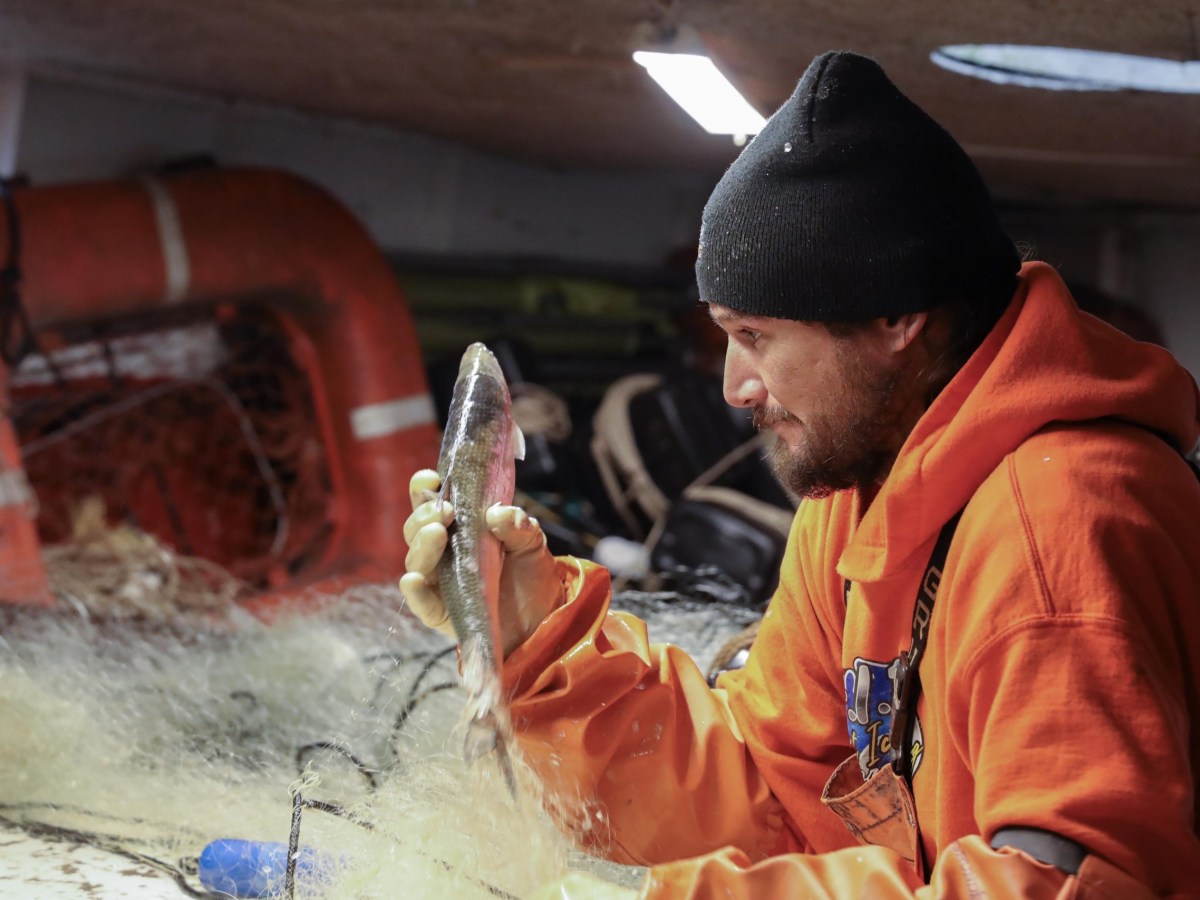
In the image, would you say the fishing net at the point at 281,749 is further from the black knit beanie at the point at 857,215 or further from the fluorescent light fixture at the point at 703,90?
the fluorescent light fixture at the point at 703,90

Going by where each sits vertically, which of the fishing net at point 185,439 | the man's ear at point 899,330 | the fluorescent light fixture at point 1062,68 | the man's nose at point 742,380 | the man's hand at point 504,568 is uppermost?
the fluorescent light fixture at point 1062,68

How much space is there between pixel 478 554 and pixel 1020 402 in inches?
35.0

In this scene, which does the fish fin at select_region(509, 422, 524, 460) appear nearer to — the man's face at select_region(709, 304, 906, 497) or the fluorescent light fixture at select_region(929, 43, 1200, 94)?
the man's face at select_region(709, 304, 906, 497)

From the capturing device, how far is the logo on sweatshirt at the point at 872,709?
2016 millimetres

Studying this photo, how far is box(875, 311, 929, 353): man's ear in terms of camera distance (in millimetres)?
1871

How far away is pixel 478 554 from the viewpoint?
2064 millimetres

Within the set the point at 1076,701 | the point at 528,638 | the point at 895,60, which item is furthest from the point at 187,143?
the point at 1076,701

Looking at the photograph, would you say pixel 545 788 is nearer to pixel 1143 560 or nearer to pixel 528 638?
pixel 528 638

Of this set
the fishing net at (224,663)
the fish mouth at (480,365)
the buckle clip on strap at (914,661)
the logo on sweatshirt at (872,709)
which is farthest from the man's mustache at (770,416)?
the fishing net at (224,663)

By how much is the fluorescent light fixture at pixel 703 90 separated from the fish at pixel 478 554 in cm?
168

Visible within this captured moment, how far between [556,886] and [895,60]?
123 inches

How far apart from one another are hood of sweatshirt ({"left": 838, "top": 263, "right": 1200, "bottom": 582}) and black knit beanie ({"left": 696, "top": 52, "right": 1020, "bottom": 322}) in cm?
11

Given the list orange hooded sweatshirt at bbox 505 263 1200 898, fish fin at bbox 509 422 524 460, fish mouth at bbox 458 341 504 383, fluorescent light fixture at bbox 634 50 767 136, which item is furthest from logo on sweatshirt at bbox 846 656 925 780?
fluorescent light fixture at bbox 634 50 767 136

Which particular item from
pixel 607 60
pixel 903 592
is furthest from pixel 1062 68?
pixel 903 592
